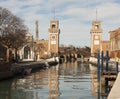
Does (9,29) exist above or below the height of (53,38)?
below

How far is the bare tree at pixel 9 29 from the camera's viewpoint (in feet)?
227

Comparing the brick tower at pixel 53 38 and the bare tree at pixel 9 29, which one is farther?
the brick tower at pixel 53 38

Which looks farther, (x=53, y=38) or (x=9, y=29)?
(x=53, y=38)

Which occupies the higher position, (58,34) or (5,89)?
(58,34)

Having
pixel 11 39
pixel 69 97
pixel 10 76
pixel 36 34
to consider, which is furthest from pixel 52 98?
pixel 36 34

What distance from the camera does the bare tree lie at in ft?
227

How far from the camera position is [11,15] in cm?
7188

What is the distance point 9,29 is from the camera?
70000 millimetres

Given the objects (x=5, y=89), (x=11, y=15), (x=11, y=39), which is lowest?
(x=5, y=89)

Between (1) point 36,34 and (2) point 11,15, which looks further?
(1) point 36,34

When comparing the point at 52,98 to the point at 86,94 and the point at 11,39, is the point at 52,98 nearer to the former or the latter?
the point at 86,94

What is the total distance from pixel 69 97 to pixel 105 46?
465 feet

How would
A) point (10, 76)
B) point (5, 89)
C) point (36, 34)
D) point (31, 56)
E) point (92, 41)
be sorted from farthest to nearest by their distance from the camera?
point (92, 41)
point (36, 34)
point (31, 56)
point (10, 76)
point (5, 89)

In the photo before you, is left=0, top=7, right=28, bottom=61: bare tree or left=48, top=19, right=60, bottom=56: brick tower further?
left=48, top=19, right=60, bottom=56: brick tower
